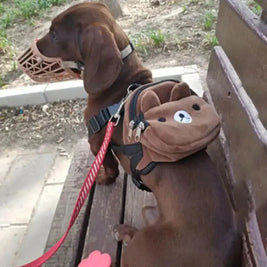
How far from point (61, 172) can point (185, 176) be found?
162cm

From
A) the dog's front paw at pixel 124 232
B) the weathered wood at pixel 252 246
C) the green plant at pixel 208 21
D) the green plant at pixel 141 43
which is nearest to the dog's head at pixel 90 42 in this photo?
the dog's front paw at pixel 124 232

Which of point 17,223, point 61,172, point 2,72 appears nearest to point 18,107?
point 2,72

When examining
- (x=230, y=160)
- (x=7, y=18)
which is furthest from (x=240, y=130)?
(x=7, y=18)

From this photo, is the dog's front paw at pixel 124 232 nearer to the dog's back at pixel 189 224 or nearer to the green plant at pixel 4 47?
the dog's back at pixel 189 224

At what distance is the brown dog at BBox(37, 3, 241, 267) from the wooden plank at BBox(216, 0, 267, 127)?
30cm

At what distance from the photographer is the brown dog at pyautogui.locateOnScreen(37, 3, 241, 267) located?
122 cm

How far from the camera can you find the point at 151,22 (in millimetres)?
4121

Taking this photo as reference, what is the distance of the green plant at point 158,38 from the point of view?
3578mm

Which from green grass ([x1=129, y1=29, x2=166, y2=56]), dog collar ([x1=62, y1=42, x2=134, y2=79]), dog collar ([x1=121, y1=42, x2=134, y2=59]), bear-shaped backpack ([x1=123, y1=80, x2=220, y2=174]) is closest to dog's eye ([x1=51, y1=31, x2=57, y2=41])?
dog collar ([x1=62, y1=42, x2=134, y2=79])

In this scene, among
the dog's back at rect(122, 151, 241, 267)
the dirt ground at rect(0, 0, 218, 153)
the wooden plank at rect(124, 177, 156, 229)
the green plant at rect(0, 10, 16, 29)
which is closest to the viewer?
the dog's back at rect(122, 151, 241, 267)

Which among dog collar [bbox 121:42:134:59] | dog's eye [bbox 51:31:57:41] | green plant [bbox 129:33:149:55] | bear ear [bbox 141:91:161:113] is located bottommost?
green plant [bbox 129:33:149:55]

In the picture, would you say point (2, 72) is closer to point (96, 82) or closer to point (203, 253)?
point (96, 82)

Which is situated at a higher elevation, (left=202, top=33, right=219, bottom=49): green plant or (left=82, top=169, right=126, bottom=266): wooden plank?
(left=82, top=169, right=126, bottom=266): wooden plank

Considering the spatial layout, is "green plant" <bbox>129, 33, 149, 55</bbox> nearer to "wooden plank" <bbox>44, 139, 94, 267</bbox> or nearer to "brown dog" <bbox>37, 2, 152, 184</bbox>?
"wooden plank" <bbox>44, 139, 94, 267</bbox>
